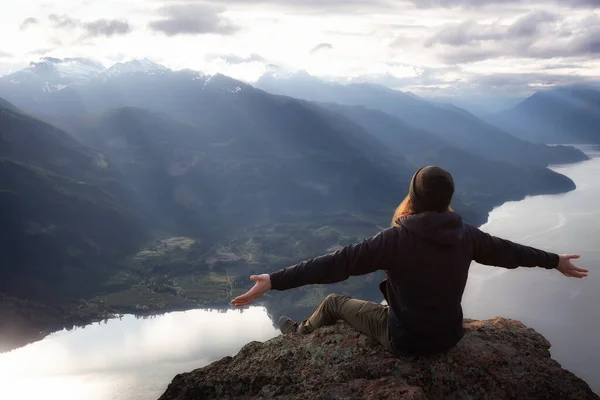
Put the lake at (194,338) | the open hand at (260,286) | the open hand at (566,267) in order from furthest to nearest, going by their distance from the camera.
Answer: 1. the lake at (194,338)
2. the open hand at (566,267)
3. the open hand at (260,286)

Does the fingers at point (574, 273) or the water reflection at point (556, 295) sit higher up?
the fingers at point (574, 273)

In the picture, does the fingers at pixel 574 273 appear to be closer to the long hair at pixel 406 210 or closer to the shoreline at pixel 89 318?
the long hair at pixel 406 210

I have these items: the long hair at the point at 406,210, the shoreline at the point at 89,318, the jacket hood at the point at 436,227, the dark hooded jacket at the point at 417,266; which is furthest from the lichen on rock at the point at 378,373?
the shoreline at the point at 89,318

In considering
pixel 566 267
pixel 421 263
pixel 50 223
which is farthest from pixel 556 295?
pixel 50 223

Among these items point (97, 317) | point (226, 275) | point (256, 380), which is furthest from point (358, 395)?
point (226, 275)

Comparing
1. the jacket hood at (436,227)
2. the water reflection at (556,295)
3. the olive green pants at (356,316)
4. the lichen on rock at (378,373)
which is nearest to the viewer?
the jacket hood at (436,227)

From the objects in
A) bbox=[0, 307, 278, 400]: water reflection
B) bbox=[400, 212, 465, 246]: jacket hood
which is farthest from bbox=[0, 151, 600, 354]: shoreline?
bbox=[400, 212, 465, 246]: jacket hood

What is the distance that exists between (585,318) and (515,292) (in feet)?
45.0

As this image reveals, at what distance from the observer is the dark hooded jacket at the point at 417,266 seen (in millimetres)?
5082

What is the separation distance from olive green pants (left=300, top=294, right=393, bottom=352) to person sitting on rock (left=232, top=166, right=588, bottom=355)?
343 millimetres

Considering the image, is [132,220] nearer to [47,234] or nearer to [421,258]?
[47,234]

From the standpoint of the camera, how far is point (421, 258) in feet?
16.7

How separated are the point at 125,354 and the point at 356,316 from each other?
94.2 m

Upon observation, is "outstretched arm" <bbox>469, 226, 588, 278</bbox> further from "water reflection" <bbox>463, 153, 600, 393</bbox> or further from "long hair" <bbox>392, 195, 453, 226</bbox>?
"water reflection" <bbox>463, 153, 600, 393</bbox>
